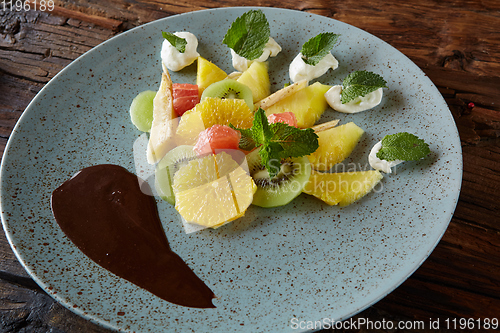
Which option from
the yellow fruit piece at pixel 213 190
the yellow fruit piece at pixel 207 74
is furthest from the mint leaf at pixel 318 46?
the yellow fruit piece at pixel 213 190

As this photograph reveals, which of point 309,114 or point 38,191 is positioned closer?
point 38,191

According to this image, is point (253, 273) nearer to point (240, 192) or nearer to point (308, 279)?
point (308, 279)

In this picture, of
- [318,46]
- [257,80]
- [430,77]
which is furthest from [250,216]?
[430,77]

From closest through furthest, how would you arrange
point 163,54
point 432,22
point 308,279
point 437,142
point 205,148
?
point 308,279, point 205,148, point 437,142, point 163,54, point 432,22

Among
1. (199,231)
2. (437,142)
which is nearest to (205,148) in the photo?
(199,231)

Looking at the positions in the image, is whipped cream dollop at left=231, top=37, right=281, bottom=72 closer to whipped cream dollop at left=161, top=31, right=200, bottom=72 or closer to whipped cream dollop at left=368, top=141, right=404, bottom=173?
whipped cream dollop at left=161, top=31, right=200, bottom=72

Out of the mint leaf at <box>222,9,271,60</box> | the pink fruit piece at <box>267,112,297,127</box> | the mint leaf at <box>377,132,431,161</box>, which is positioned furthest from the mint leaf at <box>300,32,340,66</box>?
the mint leaf at <box>377,132,431,161</box>

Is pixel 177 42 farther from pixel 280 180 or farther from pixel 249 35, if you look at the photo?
pixel 280 180
